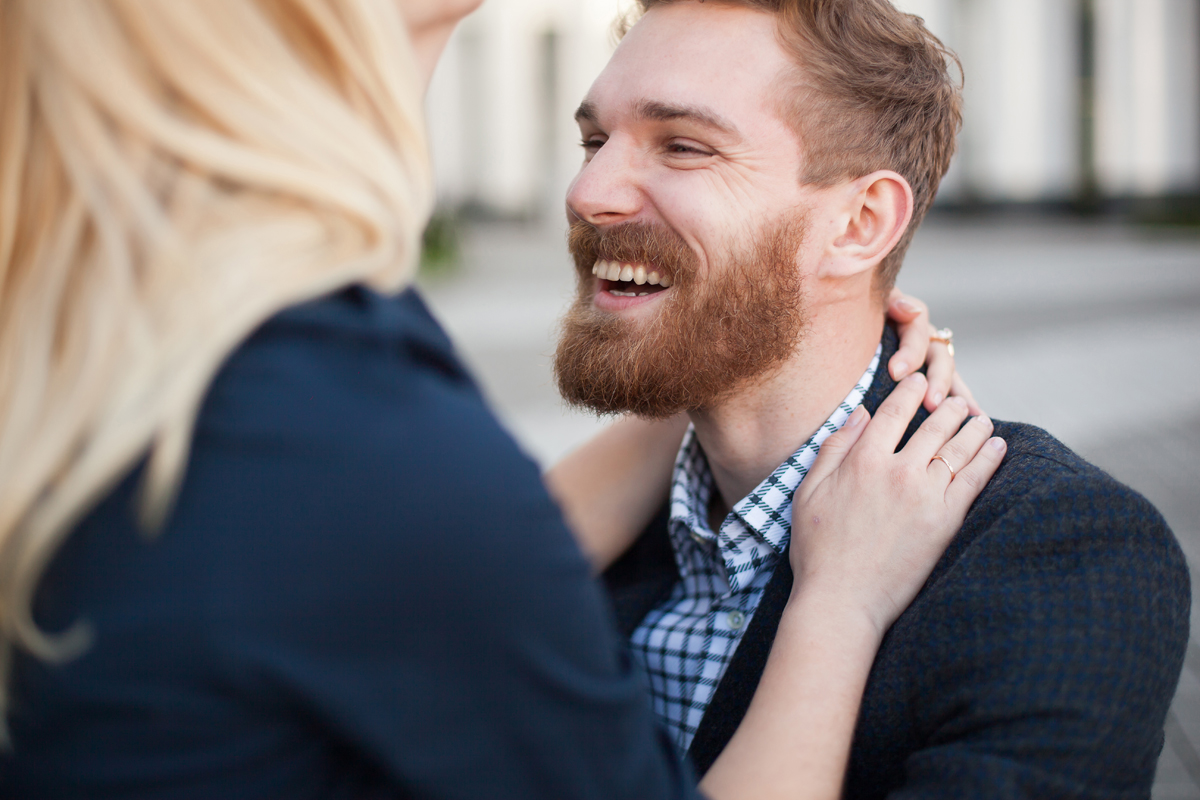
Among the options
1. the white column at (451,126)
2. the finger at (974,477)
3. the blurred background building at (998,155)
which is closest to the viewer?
the finger at (974,477)

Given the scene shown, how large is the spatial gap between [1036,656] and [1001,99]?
31.2 m

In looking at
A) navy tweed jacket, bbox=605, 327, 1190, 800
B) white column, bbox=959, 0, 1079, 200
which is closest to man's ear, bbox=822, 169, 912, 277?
navy tweed jacket, bbox=605, 327, 1190, 800

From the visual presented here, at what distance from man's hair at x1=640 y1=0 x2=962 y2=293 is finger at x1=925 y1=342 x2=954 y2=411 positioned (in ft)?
0.67

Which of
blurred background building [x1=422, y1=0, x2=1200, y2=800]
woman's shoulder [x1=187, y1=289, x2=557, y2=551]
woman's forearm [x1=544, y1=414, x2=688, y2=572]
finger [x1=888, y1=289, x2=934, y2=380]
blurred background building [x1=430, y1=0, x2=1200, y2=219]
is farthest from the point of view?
blurred background building [x1=430, y1=0, x2=1200, y2=219]

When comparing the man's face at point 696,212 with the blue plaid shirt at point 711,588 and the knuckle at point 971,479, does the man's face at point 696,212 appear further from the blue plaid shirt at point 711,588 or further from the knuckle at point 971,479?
the knuckle at point 971,479

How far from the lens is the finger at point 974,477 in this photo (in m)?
1.67

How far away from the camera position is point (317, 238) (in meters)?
0.92

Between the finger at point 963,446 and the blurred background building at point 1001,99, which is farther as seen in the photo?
the blurred background building at point 1001,99

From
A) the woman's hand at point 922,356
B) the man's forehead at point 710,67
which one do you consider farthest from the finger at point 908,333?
the man's forehead at point 710,67

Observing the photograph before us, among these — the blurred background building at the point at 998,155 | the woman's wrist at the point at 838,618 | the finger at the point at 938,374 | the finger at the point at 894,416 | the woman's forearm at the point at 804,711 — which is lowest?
the blurred background building at the point at 998,155

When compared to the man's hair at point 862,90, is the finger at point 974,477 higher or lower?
lower

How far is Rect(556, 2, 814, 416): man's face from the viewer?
208cm

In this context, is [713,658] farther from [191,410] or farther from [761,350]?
[191,410]

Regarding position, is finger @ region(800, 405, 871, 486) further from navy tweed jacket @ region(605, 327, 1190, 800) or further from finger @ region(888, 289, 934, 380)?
navy tweed jacket @ region(605, 327, 1190, 800)
